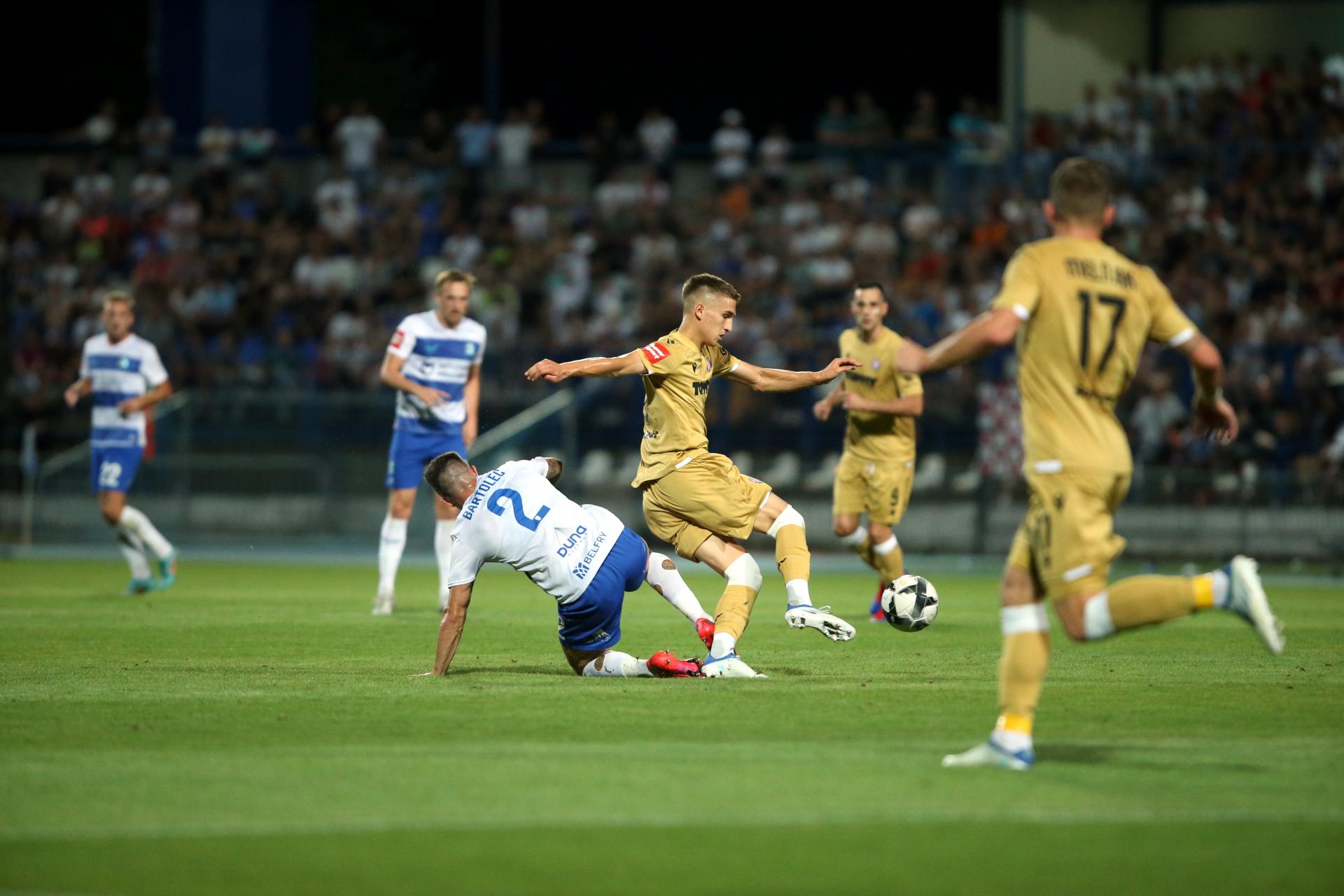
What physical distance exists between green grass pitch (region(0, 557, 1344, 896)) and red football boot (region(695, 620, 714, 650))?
0.41 meters

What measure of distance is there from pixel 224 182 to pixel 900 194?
1157cm

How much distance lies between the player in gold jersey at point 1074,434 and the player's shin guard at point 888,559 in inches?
278

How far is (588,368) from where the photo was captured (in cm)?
899

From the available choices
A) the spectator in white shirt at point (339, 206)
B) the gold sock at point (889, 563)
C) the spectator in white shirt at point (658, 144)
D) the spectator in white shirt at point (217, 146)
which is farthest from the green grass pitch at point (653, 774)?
the spectator in white shirt at point (217, 146)

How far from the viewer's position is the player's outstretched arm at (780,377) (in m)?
10.1

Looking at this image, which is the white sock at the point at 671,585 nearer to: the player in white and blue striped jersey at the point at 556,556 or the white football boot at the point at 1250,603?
the player in white and blue striped jersey at the point at 556,556

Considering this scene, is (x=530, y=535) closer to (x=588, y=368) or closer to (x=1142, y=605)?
Answer: (x=588, y=368)

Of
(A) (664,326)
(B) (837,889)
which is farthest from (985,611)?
(A) (664,326)

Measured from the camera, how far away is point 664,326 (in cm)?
2556

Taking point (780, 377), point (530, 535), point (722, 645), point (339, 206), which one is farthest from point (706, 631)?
point (339, 206)

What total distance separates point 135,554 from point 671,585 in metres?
7.92

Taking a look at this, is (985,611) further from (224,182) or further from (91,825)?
(224,182)

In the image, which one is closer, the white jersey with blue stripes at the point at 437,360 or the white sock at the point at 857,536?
the white jersey with blue stripes at the point at 437,360

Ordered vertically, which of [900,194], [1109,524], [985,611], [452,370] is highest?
[900,194]
